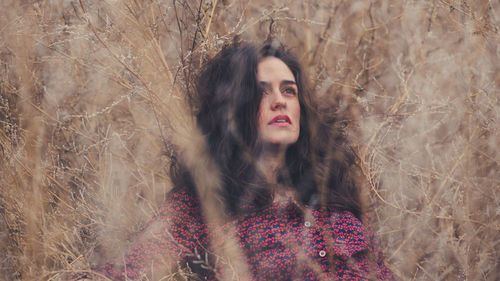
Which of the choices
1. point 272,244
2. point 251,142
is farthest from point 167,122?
point 272,244

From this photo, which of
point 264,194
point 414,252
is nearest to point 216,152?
point 264,194

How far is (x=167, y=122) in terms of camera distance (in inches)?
74.6

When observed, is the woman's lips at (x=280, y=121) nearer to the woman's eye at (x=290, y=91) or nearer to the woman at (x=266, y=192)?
the woman at (x=266, y=192)

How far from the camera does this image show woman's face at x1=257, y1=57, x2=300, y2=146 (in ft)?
5.36

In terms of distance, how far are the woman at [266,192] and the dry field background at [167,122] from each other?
13cm

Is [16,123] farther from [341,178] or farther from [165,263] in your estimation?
[341,178]

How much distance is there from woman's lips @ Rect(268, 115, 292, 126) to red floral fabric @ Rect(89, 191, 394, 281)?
0.93 ft

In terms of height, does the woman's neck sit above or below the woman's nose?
below

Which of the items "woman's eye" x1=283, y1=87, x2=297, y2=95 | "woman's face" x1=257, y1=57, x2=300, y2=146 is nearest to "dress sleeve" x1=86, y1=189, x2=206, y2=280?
"woman's face" x1=257, y1=57, x2=300, y2=146

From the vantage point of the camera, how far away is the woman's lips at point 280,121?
5.36 feet

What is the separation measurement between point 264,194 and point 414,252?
31.1 inches

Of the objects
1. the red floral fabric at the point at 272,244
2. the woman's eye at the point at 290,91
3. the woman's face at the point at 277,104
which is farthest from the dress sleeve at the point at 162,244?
the woman's eye at the point at 290,91

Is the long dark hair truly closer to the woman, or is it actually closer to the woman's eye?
the woman

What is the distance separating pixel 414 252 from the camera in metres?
1.97
